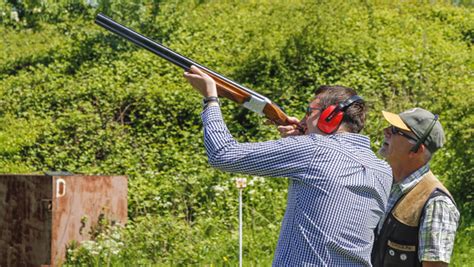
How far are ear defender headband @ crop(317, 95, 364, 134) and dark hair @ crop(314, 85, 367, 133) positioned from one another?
0.8 inches

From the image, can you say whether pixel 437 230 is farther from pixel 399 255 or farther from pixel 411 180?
pixel 411 180

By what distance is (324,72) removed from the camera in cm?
1448

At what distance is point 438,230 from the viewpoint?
158 inches

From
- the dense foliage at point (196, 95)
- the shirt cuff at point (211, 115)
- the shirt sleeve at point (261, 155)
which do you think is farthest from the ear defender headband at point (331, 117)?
the dense foliage at point (196, 95)

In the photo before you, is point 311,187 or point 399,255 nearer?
point 311,187

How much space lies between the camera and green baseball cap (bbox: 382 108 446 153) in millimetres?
4328

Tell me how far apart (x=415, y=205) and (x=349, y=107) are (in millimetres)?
873

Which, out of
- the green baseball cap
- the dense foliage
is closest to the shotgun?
the green baseball cap

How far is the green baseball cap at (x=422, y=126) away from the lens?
433 cm

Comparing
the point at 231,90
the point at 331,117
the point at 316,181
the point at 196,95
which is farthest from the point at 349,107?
the point at 196,95

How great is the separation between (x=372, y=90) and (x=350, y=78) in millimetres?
509

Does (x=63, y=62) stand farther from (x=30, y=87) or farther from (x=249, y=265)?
(x=249, y=265)

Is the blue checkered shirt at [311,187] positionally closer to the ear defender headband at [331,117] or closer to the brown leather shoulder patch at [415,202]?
the ear defender headband at [331,117]

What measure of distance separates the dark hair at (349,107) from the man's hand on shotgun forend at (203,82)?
1.51ft
